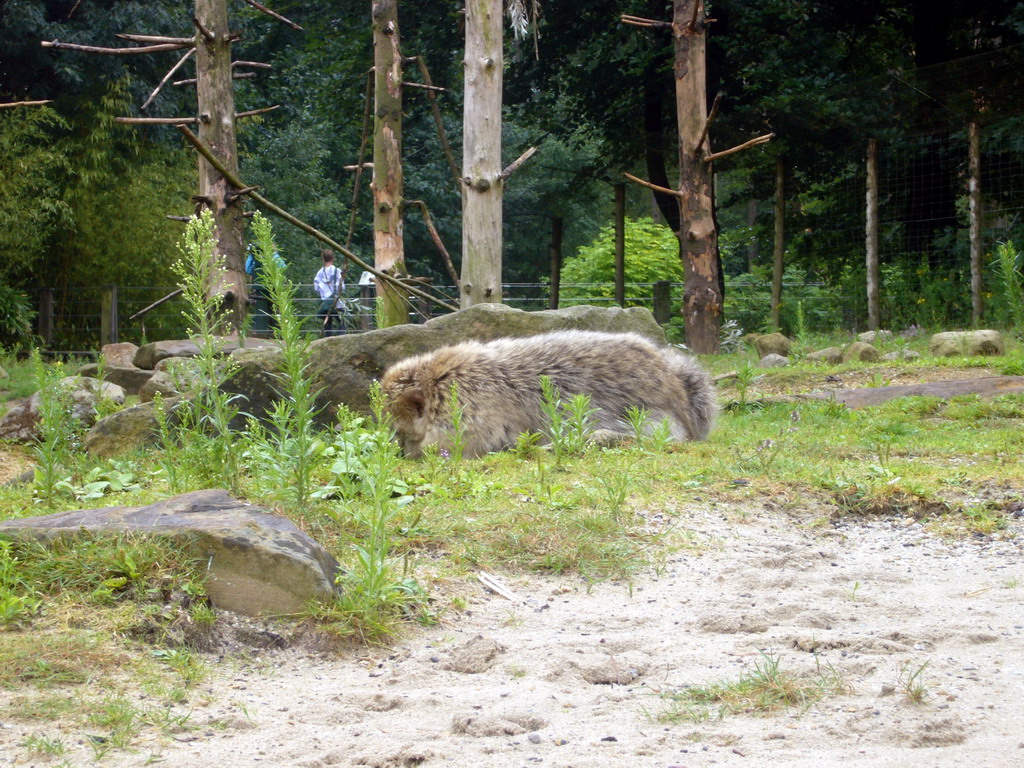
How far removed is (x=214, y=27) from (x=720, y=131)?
10.3 m

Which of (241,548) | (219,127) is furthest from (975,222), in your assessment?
(241,548)

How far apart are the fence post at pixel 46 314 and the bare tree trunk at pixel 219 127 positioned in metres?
11.6

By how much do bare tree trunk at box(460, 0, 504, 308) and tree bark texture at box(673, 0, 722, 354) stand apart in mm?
3048

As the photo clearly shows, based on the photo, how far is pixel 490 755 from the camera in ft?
7.96

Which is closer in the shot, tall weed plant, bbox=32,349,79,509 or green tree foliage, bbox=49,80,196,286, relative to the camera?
tall weed plant, bbox=32,349,79,509

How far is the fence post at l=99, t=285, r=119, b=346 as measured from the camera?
19.1 m

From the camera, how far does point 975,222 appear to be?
13.4 meters

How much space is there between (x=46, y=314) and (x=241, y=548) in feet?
59.6

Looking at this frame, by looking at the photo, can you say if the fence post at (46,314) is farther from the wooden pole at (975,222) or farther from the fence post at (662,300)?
the wooden pole at (975,222)

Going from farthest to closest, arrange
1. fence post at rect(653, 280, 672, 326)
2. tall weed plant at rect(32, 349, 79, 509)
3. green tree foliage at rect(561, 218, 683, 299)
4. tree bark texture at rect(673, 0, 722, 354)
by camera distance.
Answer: green tree foliage at rect(561, 218, 683, 299) < fence post at rect(653, 280, 672, 326) < tree bark texture at rect(673, 0, 722, 354) < tall weed plant at rect(32, 349, 79, 509)

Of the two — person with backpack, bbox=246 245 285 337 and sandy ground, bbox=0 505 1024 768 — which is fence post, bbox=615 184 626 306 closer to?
person with backpack, bbox=246 245 285 337

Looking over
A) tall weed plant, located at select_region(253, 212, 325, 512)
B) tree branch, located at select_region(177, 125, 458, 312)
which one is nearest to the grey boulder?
tree branch, located at select_region(177, 125, 458, 312)

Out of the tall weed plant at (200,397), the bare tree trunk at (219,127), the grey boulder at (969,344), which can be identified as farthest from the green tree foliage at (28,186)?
the tall weed plant at (200,397)

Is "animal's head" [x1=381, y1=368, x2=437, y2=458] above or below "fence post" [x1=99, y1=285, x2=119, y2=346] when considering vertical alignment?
below
